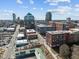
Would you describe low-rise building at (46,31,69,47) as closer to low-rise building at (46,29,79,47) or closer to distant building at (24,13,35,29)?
low-rise building at (46,29,79,47)

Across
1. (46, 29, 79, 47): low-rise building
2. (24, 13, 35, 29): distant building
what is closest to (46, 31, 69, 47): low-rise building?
(46, 29, 79, 47): low-rise building

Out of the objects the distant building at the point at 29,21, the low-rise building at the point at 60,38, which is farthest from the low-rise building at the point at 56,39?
the distant building at the point at 29,21

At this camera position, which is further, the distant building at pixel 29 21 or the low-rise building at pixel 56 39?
the distant building at pixel 29 21

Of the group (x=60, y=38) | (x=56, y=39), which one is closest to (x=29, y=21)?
(x=60, y=38)

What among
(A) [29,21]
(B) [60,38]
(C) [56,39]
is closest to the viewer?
(C) [56,39]

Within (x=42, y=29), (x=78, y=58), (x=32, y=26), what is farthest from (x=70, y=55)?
(x=32, y=26)

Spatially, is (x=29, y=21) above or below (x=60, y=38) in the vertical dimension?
above

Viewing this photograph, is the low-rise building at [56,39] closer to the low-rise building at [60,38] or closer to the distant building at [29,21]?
the low-rise building at [60,38]

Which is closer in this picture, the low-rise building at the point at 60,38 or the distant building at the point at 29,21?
the low-rise building at the point at 60,38

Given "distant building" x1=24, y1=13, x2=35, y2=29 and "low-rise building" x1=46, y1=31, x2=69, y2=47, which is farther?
"distant building" x1=24, y1=13, x2=35, y2=29

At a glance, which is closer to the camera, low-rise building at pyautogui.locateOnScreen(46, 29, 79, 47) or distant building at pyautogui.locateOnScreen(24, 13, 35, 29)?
low-rise building at pyautogui.locateOnScreen(46, 29, 79, 47)

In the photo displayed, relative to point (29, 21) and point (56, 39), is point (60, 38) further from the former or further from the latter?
point (29, 21)
